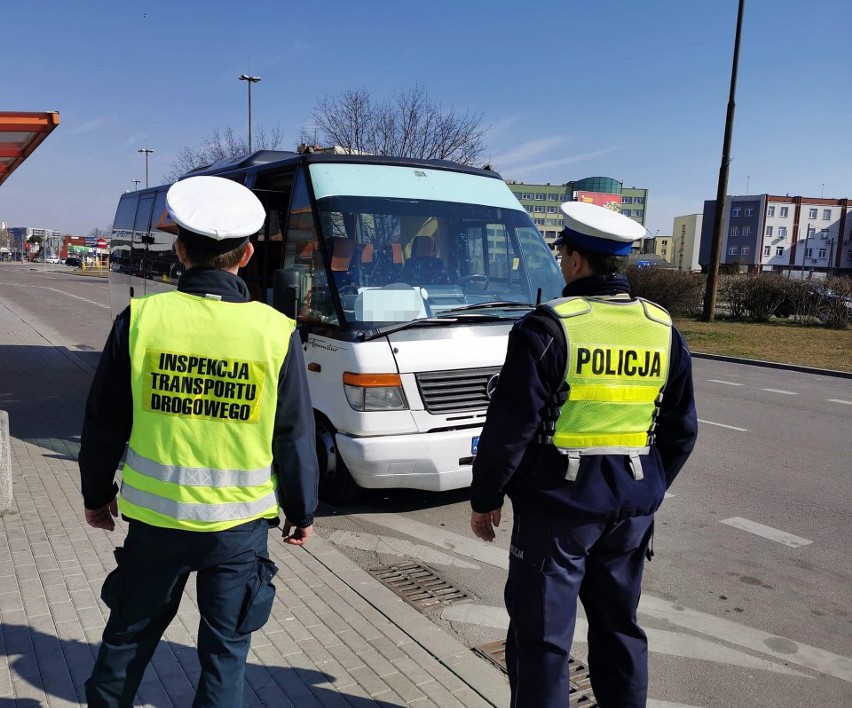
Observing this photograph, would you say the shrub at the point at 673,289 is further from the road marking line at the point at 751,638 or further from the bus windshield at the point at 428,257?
the road marking line at the point at 751,638

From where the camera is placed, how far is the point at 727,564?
4.88m

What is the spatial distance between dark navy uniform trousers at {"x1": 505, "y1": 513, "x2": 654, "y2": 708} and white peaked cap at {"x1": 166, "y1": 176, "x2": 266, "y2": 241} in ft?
4.35

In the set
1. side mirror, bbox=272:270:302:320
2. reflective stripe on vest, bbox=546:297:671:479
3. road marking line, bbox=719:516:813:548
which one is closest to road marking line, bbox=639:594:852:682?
road marking line, bbox=719:516:813:548

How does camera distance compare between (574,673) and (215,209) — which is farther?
(574,673)

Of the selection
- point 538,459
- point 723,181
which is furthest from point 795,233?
point 538,459

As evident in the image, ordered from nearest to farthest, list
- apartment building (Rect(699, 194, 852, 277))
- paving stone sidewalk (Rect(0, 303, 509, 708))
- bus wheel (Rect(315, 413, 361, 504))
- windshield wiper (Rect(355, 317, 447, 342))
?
paving stone sidewalk (Rect(0, 303, 509, 708))
windshield wiper (Rect(355, 317, 447, 342))
bus wheel (Rect(315, 413, 361, 504))
apartment building (Rect(699, 194, 852, 277))

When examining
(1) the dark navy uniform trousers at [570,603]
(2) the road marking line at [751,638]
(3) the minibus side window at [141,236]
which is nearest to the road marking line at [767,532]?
(2) the road marking line at [751,638]

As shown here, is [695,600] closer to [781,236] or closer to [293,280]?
[293,280]

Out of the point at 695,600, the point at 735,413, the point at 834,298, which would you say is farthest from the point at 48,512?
the point at 834,298

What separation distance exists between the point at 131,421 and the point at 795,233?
12691cm

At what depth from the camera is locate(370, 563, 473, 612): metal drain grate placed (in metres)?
4.15

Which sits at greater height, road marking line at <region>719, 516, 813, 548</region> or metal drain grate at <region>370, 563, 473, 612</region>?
road marking line at <region>719, 516, 813, 548</region>

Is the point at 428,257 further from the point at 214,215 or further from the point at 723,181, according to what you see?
the point at 723,181

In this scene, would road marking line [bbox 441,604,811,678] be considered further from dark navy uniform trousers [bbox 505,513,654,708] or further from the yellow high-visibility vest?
the yellow high-visibility vest
